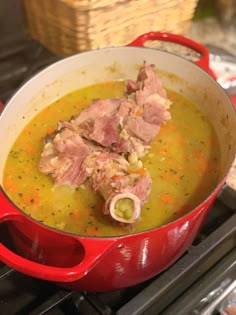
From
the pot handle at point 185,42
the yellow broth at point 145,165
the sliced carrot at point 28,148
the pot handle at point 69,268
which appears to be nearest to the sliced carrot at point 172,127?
the yellow broth at point 145,165

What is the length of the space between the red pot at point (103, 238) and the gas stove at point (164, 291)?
2 centimetres

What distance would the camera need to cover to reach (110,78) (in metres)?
A: 0.96

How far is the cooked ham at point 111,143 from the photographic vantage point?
2.31 feet

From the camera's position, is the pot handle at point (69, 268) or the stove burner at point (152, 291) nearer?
the pot handle at point (69, 268)

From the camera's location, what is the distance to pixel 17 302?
2.30ft

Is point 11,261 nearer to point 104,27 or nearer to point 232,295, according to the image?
point 232,295

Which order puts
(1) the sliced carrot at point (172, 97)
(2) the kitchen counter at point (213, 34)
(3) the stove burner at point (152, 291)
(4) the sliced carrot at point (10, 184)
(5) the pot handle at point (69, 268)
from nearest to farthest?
(5) the pot handle at point (69, 268)
(3) the stove burner at point (152, 291)
(4) the sliced carrot at point (10, 184)
(1) the sliced carrot at point (172, 97)
(2) the kitchen counter at point (213, 34)

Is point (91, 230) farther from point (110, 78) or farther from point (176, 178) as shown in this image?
point (110, 78)

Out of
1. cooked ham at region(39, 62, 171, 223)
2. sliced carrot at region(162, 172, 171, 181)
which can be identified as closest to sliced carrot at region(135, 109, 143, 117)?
cooked ham at region(39, 62, 171, 223)

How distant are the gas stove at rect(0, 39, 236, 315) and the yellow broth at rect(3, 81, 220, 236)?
64 millimetres

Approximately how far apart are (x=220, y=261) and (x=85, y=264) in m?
0.25

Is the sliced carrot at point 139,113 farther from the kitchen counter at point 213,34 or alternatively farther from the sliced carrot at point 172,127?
the kitchen counter at point 213,34

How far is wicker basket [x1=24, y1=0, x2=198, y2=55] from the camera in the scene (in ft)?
3.15

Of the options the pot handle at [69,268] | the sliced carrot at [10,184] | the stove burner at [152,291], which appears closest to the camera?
the pot handle at [69,268]
